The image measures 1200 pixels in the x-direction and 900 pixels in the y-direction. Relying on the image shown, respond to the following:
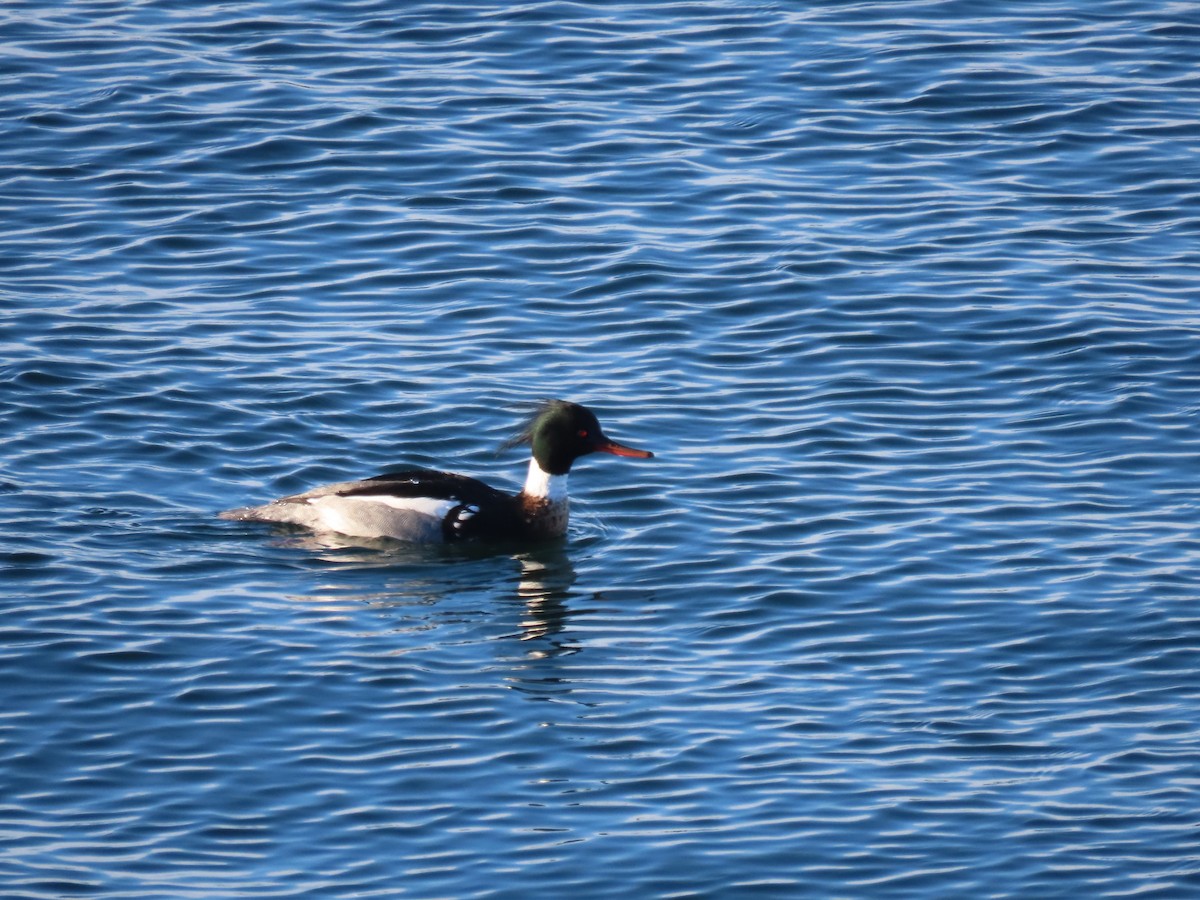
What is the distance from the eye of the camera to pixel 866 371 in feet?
47.3

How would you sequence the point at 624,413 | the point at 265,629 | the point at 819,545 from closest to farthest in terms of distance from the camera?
the point at 265,629
the point at 819,545
the point at 624,413

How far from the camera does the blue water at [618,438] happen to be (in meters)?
8.88

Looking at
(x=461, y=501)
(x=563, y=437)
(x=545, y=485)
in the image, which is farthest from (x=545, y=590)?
(x=563, y=437)

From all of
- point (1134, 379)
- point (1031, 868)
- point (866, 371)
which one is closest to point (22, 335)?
point (866, 371)

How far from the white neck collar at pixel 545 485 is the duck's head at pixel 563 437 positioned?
1.2 inches

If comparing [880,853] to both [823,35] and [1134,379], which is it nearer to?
[1134,379]

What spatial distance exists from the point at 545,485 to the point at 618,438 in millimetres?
735

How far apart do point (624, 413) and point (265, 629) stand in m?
3.79

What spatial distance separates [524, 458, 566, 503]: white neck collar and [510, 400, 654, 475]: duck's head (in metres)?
0.03

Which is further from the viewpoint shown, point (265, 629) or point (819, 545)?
point (819, 545)

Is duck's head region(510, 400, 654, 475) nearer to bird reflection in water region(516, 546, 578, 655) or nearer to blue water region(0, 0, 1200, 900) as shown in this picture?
blue water region(0, 0, 1200, 900)

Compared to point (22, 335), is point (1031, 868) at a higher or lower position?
lower

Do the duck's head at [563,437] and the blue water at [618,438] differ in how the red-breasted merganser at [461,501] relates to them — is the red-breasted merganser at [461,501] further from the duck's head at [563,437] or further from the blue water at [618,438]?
the blue water at [618,438]

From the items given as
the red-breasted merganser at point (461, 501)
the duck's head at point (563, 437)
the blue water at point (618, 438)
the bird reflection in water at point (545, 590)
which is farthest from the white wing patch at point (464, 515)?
the duck's head at point (563, 437)
